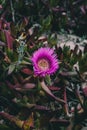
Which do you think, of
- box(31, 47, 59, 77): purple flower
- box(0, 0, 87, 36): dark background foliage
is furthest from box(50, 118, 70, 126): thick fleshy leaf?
box(0, 0, 87, 36): dark background foliage

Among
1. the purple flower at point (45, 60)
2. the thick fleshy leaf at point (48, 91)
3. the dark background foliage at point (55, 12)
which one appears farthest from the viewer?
the dark background foliage at point (55, 12)

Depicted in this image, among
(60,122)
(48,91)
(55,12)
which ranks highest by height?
(55,12)

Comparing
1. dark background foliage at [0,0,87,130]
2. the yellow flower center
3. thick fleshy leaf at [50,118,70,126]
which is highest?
the yellow flower center

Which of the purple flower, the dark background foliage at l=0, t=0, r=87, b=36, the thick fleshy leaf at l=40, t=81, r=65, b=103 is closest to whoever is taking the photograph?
the purple flower

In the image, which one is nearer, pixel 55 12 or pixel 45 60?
pixel 45 60

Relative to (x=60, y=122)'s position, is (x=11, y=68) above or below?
above

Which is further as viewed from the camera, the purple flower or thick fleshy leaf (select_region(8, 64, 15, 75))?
thick fleshy leaf (select_region(8, 64, 15, 75))

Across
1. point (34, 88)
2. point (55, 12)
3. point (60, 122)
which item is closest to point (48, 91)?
point (34, 88)

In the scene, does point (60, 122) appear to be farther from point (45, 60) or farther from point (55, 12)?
point (55, 12)

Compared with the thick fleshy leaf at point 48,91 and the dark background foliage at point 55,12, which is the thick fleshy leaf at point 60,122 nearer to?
the thick fleshy leaf at point 48,91

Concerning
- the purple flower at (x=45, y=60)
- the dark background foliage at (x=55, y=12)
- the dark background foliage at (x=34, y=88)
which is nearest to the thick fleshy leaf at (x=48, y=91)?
the dark background foliage at (x=34, y=88)

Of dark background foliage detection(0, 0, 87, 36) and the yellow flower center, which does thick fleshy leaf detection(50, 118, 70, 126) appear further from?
dark background foliage detection(0, 0, 87, 36)

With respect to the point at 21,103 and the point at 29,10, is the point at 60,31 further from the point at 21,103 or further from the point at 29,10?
the point at 21,103
